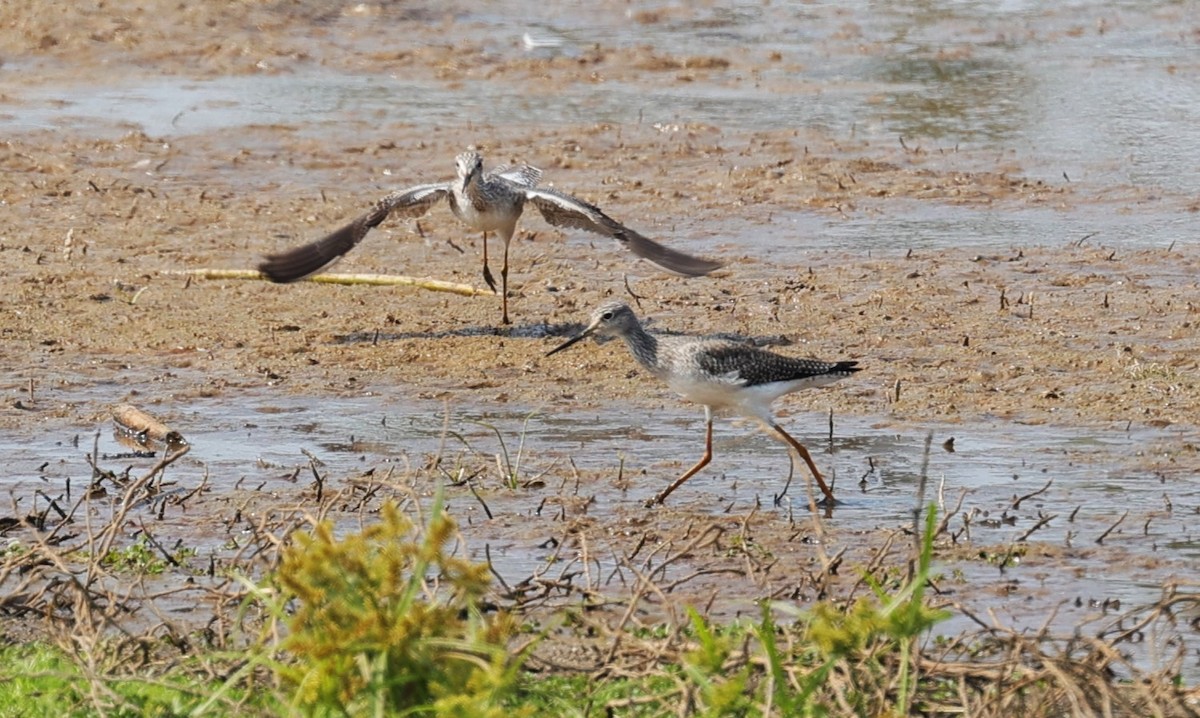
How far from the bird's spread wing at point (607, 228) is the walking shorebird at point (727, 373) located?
1.95 m

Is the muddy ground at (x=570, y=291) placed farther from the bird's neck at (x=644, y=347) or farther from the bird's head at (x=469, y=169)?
the bird's head at (x=469, y=169)

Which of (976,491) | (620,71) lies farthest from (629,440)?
(620,71)

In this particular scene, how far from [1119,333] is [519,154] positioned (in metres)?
6.36

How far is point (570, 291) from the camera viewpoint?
11992mm

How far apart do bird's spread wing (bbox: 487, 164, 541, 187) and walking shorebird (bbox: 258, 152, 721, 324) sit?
0.02 meters

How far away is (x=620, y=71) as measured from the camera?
1902 cm

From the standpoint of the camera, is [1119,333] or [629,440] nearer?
[629,440]

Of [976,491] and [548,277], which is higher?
[976,491]

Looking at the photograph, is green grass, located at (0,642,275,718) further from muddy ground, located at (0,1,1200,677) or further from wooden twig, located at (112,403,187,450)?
wooden twig, located at (112,403,187,450)

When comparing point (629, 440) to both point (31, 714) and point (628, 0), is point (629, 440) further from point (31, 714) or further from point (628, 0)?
point (628, 0)

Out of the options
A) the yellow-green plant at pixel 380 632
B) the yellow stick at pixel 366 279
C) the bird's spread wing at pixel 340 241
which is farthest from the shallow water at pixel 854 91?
the yellow-green plant at pixel 380 632

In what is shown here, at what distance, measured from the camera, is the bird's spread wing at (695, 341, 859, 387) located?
826cm

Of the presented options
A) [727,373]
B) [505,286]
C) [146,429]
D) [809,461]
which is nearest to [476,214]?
[505,286]

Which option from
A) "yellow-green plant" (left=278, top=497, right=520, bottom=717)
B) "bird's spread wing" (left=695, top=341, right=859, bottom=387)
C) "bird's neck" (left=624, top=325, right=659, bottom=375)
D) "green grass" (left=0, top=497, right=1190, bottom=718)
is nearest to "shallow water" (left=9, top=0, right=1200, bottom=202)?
"bird's spread wing" (left=695, top=341, right=859, bottom=387)
